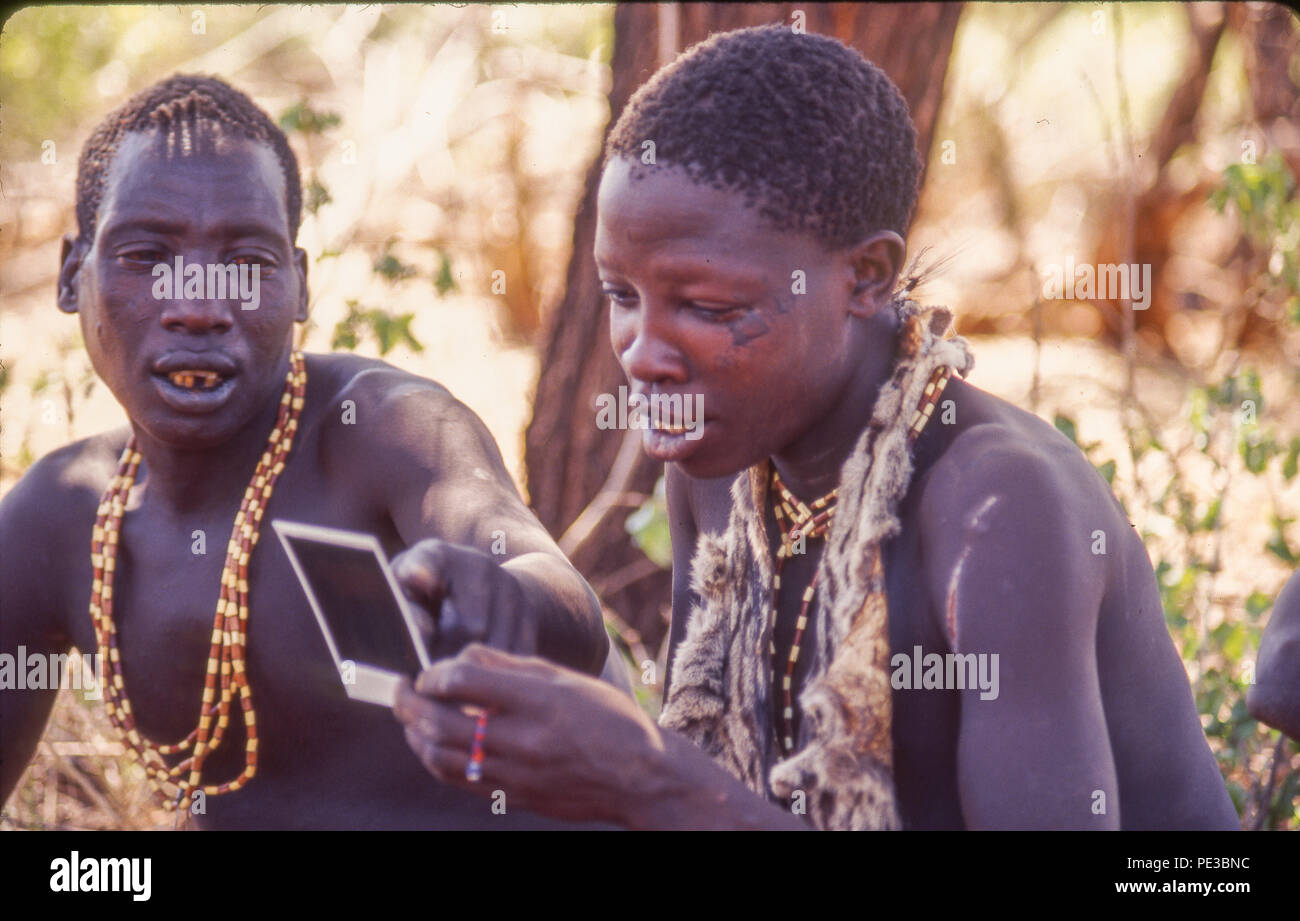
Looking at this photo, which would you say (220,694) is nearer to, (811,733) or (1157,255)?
(811,733)

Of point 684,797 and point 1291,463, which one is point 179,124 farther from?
point 1291,463

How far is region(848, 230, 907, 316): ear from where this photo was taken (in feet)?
7.11

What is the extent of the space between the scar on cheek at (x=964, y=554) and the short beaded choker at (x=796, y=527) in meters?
0.21

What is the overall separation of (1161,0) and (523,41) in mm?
4739

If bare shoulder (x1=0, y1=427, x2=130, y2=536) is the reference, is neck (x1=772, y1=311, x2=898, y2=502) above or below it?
below

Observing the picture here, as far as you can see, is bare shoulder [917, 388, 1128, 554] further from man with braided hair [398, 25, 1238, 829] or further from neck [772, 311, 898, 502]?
neck [772, 311, 898, 502]

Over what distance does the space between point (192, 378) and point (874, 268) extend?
1185 millimetres

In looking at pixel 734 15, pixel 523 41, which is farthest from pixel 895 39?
pixel 523 41

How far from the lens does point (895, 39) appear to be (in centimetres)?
441

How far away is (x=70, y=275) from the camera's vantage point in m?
2.75

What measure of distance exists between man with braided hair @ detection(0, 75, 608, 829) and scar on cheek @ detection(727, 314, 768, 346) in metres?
0.51

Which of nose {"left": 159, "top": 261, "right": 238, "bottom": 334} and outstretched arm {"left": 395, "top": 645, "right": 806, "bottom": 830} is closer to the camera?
outstretched arm {"left": 395, "top": 645, "right": 806, "bottom": 830}

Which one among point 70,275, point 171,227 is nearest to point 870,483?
point 171,227

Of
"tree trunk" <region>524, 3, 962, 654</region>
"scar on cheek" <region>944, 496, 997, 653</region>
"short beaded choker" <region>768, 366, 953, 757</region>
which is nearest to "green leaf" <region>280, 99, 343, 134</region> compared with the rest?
"tree trunk" <region>524, 3, 962, 654</region>
